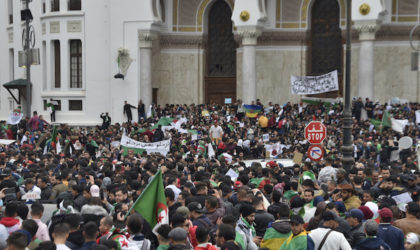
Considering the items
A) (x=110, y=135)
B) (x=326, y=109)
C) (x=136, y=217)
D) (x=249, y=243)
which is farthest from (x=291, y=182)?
(x=326, y=109)

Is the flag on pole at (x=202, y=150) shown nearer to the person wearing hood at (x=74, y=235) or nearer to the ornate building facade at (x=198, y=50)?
the ornate building facade at (x=198, y=50)

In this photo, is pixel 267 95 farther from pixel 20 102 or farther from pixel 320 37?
pixel 20 102

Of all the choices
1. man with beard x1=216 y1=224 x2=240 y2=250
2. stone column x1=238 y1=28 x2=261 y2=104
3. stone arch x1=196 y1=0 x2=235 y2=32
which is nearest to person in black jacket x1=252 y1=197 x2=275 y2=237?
man with beard x1=216 y1=224 x2=240 y2=250

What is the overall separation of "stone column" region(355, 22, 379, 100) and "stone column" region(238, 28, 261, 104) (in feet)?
18.0

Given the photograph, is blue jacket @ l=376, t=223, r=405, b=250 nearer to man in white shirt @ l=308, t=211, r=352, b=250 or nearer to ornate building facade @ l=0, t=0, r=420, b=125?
man in white shirt @ l=308, t=211, r=352, b=250

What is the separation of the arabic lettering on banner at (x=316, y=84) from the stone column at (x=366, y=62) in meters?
3.38

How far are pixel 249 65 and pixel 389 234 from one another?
2726 centimetres

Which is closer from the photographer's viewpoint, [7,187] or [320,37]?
[7,187]

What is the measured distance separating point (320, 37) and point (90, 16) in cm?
1265

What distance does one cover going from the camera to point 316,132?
63.1 ft

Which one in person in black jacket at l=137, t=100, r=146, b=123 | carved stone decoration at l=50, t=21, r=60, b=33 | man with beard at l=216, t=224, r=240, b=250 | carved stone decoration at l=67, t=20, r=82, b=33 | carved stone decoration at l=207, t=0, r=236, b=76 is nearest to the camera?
man with beard at l=216, t=224, r=240, b=250

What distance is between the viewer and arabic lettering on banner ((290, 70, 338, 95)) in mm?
30836

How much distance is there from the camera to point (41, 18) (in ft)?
129

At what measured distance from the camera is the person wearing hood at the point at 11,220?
928cm
